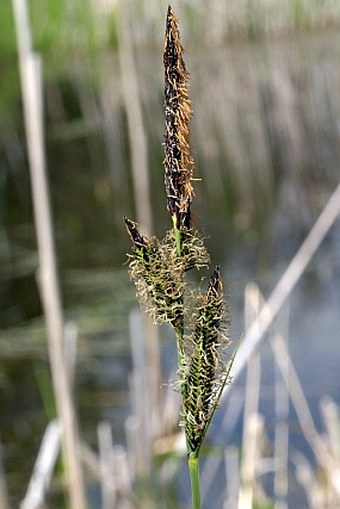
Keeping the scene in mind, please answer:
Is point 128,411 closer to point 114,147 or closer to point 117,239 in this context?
point 117,239

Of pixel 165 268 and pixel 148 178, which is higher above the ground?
pixel 165 268

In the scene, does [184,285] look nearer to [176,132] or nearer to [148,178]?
[176,132]

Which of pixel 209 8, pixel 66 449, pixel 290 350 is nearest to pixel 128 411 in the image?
pixel 290 350

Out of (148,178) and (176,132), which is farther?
(148,178)

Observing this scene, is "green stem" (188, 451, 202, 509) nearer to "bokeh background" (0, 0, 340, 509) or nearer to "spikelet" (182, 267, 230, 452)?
"spikelet" (182, 267, 230, 452)

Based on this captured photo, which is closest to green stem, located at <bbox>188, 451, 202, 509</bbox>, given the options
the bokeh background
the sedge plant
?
the sedge plant

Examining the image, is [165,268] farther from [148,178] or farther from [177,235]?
[148,178]

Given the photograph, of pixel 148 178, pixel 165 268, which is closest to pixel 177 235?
pixel 165 268
